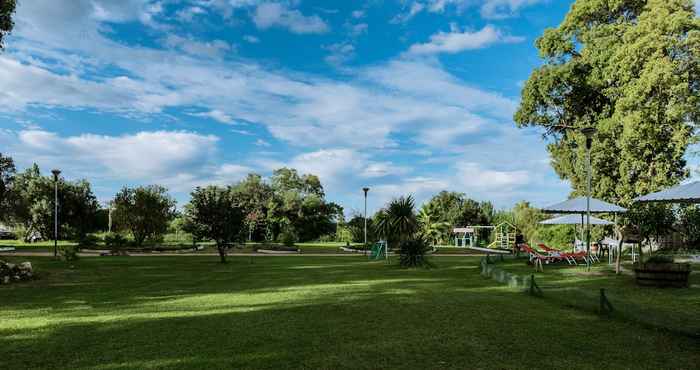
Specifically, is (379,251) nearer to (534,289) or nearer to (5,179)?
(534,289)

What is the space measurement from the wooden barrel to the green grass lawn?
0.26m

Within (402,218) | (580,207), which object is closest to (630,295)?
(580,207)

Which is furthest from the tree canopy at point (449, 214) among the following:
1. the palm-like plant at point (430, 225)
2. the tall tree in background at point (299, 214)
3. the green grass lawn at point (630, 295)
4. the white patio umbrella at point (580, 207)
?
the green grass lawn at point (630, 295)

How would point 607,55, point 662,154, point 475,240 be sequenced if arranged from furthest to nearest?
1. point 475,240
2. point 607,55
3. point 662,154

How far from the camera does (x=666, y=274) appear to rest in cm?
1075

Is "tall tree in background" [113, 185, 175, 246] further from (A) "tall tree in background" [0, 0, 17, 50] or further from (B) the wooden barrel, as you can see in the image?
(B) the wooden barrel

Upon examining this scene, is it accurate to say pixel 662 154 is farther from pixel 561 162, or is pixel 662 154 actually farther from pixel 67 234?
pixel 67 234

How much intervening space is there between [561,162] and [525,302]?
2140cm

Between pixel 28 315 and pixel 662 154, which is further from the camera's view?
pixel 662 154

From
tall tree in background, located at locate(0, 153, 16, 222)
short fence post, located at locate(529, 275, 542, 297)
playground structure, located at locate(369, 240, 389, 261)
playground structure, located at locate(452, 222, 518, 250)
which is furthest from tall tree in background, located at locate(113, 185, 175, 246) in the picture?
short fence post, located at locate(529, 275, 542, 297)

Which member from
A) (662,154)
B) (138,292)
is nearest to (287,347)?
(138,292)

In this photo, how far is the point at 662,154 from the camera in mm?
22484

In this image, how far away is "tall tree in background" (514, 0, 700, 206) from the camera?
21.2 m

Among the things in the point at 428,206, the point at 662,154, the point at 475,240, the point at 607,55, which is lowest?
the point at 475,240
